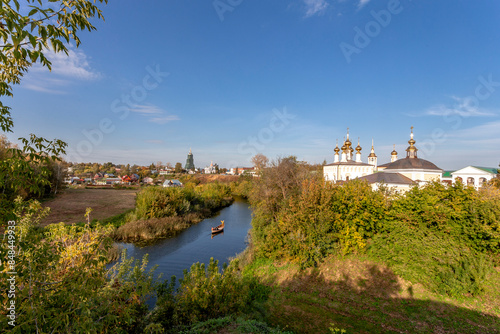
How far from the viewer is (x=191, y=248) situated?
19562 mm

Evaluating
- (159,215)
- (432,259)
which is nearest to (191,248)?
(159,215)

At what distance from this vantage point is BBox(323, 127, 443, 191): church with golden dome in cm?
2458

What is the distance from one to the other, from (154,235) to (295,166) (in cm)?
1654

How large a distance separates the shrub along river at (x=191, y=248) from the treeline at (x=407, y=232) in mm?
5215

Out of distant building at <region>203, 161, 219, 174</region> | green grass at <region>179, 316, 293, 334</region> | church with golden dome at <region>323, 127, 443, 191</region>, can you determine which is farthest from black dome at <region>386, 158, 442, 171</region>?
distant building at <region>203, 161, 219, 174</region>

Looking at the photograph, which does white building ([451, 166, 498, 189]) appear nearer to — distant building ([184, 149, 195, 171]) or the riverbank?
the riverbank

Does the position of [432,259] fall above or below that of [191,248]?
above

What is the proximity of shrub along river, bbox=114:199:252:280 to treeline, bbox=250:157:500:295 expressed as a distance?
522 centimetres

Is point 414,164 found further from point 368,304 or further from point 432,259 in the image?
point 368,304

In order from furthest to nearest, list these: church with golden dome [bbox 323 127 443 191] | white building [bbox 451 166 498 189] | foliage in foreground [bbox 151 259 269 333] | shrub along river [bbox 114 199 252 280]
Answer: white building [bbox 451 166 498 189], church with golden dome [bbox 323 127 443 191], shrub along river [bbox 114 199 252 280], foliage in foreground [bbox 151 259 269 333]

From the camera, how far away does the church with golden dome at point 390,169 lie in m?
24.6

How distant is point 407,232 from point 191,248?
16491 millimetres

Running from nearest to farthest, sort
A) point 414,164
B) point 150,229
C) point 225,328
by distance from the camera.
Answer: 1. point 225,328
2. point 150,229
3. point 414,164

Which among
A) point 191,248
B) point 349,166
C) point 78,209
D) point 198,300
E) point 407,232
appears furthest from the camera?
point 349,166
